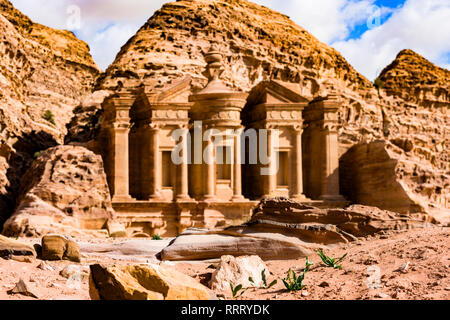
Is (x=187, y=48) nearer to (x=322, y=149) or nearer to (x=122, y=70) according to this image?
(x=122, y=70)

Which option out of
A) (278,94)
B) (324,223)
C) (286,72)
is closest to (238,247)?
(324,223)

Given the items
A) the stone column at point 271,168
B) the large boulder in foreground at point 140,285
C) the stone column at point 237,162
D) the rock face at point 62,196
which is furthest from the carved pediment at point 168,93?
the large boulder in foreground at point 140,285

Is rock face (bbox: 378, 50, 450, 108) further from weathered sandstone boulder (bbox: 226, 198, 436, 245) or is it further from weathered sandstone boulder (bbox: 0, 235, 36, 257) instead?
weathered sandstone boulder (bbox: 0, 235, 36, 257)

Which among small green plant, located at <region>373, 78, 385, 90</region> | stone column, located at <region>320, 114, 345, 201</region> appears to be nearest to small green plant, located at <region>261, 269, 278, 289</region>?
stone column, located at <region>320, 114, 345, 201</region>

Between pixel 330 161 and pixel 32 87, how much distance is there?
42.7 m

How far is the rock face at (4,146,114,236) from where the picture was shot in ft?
71.2

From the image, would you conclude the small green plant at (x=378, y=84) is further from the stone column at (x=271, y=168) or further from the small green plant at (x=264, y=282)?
the small green plant at (x=264, y=282)

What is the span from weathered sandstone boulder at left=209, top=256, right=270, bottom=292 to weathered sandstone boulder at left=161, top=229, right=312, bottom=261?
1.70 meters

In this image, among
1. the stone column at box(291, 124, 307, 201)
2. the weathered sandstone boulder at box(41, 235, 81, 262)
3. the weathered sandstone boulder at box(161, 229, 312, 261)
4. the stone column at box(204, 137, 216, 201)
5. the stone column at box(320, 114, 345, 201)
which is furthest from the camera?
the stone column at box(320, 114, 345, 201)

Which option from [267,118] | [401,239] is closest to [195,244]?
[401,239]

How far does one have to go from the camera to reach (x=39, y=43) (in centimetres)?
7412

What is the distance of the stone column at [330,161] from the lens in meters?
33.5

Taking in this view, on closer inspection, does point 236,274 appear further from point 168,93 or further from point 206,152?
point 168,93
